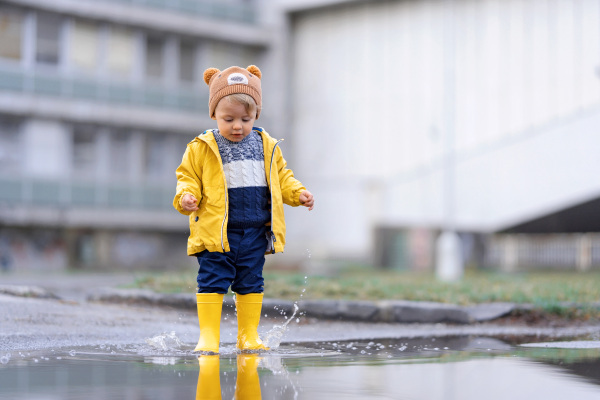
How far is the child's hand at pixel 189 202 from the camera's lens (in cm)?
545

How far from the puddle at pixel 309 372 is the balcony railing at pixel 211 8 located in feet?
73.4

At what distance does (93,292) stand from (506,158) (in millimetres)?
14875

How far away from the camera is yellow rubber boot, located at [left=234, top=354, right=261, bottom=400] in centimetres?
385

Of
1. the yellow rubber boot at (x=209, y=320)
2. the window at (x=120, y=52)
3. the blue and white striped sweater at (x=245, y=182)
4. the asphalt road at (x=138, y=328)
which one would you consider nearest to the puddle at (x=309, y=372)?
the yellow rubber boot at (x=209, y=320)

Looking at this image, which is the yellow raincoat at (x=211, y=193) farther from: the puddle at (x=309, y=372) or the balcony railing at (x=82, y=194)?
the balcony railing at (x=82, y=194)

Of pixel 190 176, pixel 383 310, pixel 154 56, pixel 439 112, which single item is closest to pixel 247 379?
pixel 190 176

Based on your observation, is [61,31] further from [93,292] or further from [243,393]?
[243,393]

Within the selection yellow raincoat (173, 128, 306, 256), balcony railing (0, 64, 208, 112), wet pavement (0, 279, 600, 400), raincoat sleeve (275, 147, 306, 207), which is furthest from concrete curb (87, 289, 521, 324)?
balcony railing (0, 64, 208, 112)

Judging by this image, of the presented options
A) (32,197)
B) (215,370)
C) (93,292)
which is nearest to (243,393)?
(215,370)

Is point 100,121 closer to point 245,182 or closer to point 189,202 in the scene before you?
point 245,182

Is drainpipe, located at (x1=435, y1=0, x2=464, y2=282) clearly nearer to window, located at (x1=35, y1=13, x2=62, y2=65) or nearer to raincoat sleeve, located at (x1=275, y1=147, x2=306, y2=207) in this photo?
window, located at (x1=35, y1=13, x2=62, y2=65)

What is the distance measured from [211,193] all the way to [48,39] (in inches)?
838

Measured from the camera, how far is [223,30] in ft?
94.5

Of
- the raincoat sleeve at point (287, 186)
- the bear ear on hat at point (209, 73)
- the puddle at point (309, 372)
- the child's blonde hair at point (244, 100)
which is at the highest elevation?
the bear ear on hat at point (209, 73)
